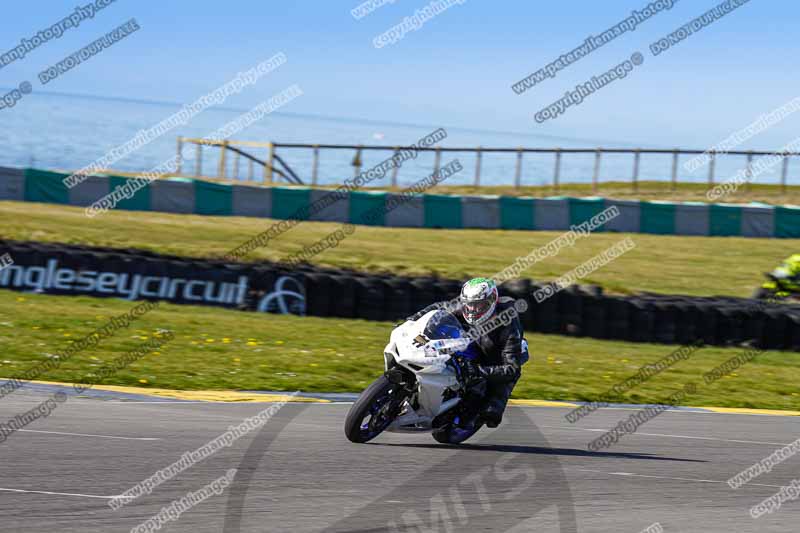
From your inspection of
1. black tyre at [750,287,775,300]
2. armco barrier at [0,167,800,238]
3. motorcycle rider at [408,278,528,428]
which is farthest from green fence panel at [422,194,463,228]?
motorcycle rider at [408,278,528,428]

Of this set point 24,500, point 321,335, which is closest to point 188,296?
point 321,335

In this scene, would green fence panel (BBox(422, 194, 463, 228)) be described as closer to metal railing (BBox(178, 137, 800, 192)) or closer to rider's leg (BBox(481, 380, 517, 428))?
metal railing (BBox(178, 137, 800, 192))

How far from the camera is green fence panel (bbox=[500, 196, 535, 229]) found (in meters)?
30.8

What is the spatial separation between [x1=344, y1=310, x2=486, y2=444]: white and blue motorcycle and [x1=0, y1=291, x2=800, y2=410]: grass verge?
3.87 meters

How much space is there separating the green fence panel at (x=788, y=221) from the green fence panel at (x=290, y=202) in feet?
46.4

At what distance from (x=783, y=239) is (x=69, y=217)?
2055cm

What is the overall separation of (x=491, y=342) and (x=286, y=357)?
5.88 m

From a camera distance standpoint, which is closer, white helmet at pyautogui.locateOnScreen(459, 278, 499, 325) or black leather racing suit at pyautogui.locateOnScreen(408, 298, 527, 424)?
white helmet at pyautogui.locateOnScreen(459, 278, 499, 325)

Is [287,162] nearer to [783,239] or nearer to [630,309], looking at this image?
[783,239]

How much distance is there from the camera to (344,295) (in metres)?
18.2

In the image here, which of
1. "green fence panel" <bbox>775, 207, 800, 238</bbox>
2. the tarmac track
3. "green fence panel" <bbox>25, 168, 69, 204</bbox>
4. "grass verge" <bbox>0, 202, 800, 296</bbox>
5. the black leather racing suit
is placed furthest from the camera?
"green fence panel" <bbox>775, 207, 800, 238</bbox>

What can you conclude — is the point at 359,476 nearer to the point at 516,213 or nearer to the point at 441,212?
the point at 441,212

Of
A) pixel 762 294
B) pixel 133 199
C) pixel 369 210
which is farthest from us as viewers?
pixel 369 210

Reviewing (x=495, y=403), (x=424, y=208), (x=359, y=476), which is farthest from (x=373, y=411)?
(x=424, y=208)
